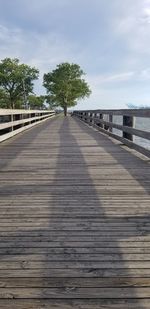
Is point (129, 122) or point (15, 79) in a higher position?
point (15, 79)

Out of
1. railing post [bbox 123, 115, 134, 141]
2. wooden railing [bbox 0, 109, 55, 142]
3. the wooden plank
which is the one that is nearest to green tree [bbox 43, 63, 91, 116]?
wooden railing [bbox 0, 109, 55, 142]

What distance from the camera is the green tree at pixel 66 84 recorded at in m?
68.9

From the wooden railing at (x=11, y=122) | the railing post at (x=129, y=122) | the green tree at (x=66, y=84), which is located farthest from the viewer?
the green tree at (x=66, y=84)

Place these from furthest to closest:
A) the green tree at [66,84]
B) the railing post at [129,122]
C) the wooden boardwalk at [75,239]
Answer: the green tree at [66,84]
the railing post at [129,122]
the wooden boardwalk at [75,239]

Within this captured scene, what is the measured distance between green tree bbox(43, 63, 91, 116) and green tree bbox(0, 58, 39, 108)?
312 inches

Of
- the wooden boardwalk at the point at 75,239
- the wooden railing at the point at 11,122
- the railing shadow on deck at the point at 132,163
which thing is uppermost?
the wooden railing at the point at 11,122

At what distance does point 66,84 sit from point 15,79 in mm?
13722

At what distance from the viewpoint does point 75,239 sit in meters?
3.43

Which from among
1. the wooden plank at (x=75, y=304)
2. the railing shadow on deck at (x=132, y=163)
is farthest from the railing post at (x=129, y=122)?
the wooden plank at (x=75, y=304)

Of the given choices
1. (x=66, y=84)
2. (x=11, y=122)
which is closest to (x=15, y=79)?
(x=66, y=84)

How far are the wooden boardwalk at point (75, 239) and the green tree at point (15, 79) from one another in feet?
242

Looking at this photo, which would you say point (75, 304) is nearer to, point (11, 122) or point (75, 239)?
point (75, 239)

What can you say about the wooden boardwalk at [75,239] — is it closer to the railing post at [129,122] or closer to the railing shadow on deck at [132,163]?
the railing shadow on deck at [132,163]

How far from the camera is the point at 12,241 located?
340cm
